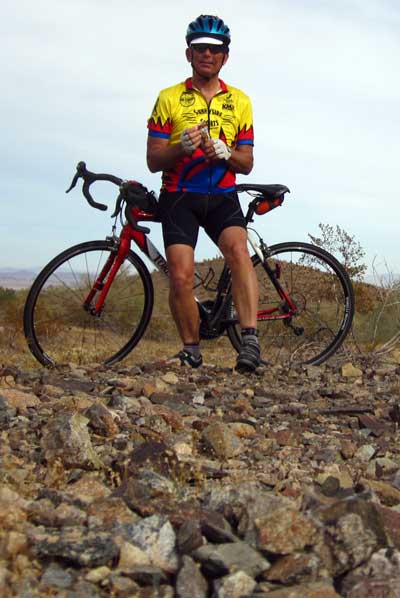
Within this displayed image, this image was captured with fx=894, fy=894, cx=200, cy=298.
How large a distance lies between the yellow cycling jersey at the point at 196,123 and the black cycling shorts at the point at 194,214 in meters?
0.06

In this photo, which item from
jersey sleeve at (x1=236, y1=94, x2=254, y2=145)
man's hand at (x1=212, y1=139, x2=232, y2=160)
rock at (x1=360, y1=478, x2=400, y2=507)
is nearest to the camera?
rock at (x1=360, y1=478, x2=400, y2=507)

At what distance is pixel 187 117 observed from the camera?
20.6ft

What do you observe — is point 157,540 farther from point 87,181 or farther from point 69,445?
point 87,181

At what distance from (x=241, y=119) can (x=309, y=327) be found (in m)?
1.95

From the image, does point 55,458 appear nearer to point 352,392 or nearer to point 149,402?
point 149,402

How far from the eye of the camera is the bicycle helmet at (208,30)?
6.20 meters

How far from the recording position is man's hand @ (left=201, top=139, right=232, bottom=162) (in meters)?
6.04

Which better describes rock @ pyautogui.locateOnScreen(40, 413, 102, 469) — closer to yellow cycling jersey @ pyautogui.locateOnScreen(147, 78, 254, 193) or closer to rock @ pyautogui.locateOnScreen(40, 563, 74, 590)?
rock @ pyautogui.locateOnScreen(40, 563, 74, 590)

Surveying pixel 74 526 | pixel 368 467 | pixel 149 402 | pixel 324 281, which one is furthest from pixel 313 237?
pixel 74 526

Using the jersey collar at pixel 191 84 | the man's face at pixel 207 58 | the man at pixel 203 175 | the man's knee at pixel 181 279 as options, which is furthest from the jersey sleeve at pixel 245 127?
the man's knee at pixel 181 279


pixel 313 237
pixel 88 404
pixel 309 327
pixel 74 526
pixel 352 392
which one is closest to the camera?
pixel 74 526

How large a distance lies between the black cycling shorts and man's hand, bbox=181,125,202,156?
489 mm

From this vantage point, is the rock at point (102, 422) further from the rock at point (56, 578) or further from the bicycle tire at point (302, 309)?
the bicycle tire at point (302, 309)

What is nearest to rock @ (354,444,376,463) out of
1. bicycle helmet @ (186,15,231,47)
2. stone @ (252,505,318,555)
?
stone @ (252,505,318,555)
